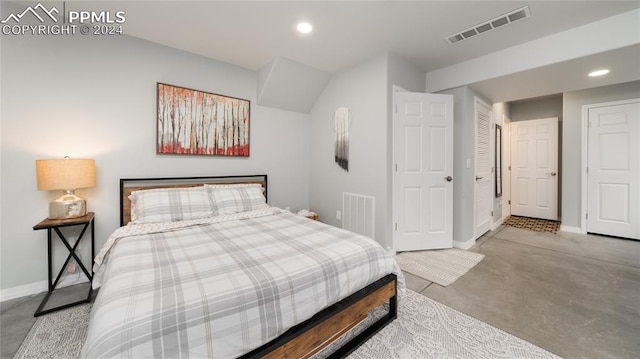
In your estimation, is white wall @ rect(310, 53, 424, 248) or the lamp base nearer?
the lamp base

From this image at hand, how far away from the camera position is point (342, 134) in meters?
3.49

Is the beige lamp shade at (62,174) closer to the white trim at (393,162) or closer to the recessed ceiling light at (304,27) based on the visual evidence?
the recessed ceiling light at (304,27)

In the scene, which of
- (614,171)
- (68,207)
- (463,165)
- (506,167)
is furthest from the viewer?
(506,167)

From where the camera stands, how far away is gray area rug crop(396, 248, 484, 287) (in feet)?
8.33

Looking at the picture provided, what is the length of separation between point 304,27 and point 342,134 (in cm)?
146

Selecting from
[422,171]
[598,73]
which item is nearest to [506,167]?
[598,73]

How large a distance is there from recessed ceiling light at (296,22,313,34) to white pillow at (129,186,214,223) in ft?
6.70

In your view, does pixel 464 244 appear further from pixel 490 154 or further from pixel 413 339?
pixel 413 339

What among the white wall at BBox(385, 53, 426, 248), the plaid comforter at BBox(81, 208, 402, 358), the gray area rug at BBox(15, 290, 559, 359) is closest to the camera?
the plaid comforter at BBox(81, 208, 402, 358)

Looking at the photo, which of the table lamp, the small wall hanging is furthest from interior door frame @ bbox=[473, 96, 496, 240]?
the table lamp

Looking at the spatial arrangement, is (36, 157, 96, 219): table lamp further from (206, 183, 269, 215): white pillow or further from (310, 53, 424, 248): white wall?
(310, 53, 424, 248): white wall

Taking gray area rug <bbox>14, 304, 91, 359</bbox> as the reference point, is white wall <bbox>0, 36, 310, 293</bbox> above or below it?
above

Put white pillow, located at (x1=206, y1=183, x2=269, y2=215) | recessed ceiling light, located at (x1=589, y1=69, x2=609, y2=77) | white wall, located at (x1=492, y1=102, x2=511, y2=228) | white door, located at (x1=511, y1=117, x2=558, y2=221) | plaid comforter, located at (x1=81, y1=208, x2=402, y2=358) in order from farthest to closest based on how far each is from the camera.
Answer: white door, located at (x1=511, y1=117, x2=558, y2=221)
white wall, located at (x1=492, y1=102, x2=511, y2=228)
recessed ceiling light, located at (x1=589, y1=69, x2=609, y2=77)
white pillow, located at (x1=206, y1=183, x2=269, y2=215)
plaid comforter, located at (x1=81, y1=208, x2=402, y2=358)

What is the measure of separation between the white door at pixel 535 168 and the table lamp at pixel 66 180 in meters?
7.24
